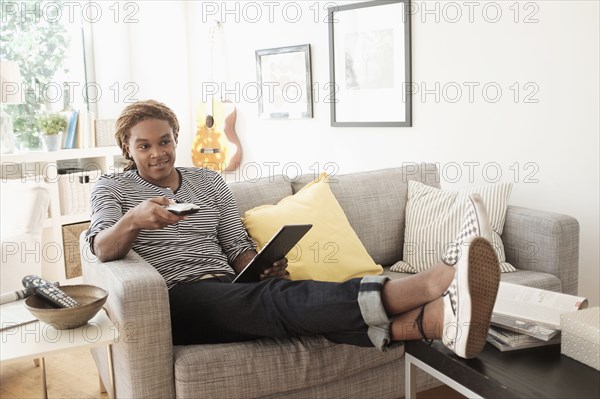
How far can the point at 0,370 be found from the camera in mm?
2721

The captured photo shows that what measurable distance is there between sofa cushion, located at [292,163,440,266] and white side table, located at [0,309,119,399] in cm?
114

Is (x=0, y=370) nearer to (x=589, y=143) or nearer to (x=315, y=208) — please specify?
(x=315, y=208)

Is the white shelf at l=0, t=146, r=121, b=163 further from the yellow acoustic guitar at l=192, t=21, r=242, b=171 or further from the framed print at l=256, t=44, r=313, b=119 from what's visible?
the framed print at l=256, t=44, r=313, b=119

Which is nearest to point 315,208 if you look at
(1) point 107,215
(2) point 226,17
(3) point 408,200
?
(3) point 408,200

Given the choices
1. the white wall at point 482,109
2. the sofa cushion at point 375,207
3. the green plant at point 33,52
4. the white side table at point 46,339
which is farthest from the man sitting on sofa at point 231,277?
the green plant at point 33,52

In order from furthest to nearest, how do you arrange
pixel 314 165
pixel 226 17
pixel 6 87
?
pixel 226 17 < pixel 314 165 < pixel 6 87

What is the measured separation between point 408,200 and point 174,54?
2.73m

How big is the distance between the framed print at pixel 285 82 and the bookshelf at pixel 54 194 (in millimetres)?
1116

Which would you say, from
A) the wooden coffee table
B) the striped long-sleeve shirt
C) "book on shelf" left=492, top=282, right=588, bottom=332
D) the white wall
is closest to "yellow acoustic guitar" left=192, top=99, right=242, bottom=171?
the white wall

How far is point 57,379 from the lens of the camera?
263 cm

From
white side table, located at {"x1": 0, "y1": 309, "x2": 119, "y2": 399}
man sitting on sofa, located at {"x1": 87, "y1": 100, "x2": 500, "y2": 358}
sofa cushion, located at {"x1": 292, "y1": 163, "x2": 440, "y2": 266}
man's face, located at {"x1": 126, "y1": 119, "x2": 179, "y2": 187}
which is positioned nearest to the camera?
man sitting on sofa, located at {"x1": 87, "y1": 100, "x2": 500, "y2": 358}

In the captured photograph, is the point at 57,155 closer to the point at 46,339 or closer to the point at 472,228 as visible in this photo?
the point at 46,339

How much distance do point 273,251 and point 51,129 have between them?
2399 mm

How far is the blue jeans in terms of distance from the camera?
5.52 ft
